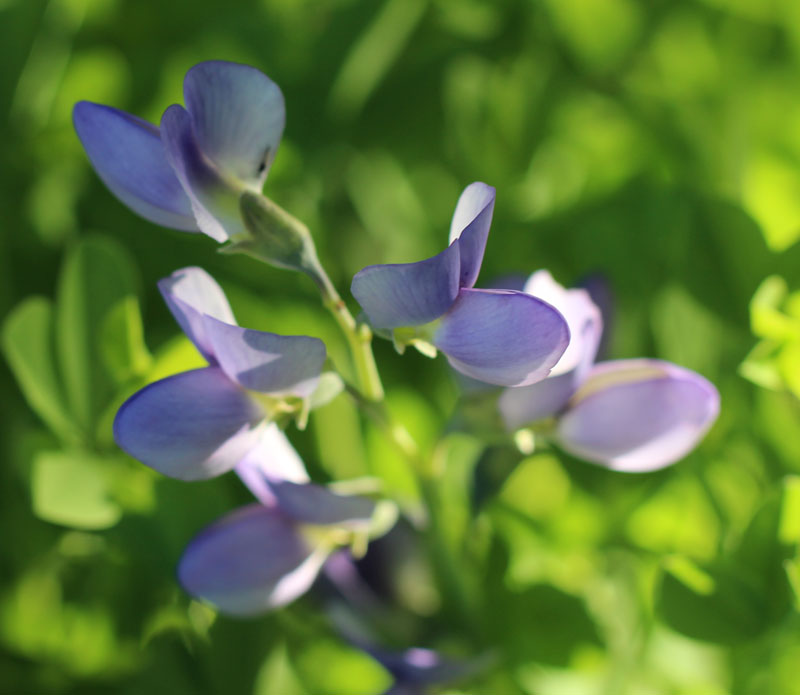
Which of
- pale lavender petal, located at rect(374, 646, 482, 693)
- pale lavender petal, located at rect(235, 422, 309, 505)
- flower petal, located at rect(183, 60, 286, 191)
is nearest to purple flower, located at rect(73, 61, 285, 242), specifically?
flower petal, located at rect(183, 60, 286, 191)

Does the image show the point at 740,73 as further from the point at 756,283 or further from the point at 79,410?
the point at 79,410

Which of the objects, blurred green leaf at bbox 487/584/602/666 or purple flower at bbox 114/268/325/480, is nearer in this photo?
purple flower at bbox 114/268/325/480

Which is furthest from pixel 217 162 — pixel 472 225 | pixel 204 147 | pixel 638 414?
pixel 638 414

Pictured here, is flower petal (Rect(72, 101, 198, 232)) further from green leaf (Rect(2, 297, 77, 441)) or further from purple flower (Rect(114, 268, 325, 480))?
green leaf (Rect(2, 297, 77, 441))

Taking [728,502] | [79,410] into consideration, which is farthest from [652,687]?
[79,410]

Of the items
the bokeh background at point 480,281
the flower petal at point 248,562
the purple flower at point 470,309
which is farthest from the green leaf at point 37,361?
the purple flower at point 470,309

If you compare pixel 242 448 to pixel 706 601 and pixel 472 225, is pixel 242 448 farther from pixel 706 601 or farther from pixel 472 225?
pixel 706 601

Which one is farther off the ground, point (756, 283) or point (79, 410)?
point (756, 283)
